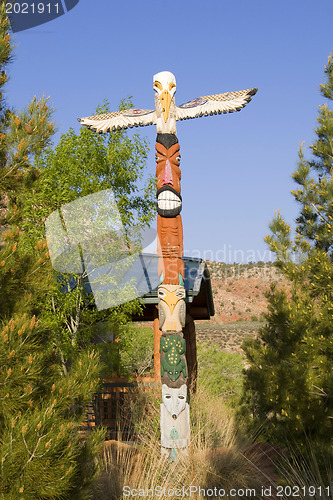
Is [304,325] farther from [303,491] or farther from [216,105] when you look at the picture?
[216,105]

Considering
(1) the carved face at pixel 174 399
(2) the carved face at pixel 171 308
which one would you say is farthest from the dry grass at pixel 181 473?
(2) the carved face at pixel 171 308

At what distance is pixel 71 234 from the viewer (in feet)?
35.6

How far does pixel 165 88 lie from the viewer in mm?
8625

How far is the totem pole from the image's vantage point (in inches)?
291

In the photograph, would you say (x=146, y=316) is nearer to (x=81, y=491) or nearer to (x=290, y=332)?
(x=290, y=332)

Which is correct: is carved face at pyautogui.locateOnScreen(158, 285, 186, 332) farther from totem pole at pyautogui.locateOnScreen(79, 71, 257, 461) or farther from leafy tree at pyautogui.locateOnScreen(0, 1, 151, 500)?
leafy tree at pyautogui.locateOnScreen(0, 1, 151, 500)

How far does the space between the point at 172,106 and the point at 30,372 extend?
235 inches

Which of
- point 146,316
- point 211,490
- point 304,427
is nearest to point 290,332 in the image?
point 304,427

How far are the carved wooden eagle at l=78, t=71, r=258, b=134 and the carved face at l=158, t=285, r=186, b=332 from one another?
2851mm

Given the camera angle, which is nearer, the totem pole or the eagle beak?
the totem pole

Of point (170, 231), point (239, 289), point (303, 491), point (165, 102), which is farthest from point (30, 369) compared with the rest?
point (239, 289)

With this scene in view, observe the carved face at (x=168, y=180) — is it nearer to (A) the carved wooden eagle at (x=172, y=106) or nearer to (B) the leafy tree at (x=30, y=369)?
(A) the carved wooden eagle at (x=172, y=106)

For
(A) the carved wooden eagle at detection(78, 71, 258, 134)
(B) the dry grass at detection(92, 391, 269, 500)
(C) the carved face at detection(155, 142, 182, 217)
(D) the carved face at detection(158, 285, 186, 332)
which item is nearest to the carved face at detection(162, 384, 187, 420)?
(B) the dry grass at detection(92, 391, 269, 500)

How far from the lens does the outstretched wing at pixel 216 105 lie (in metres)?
8.50
